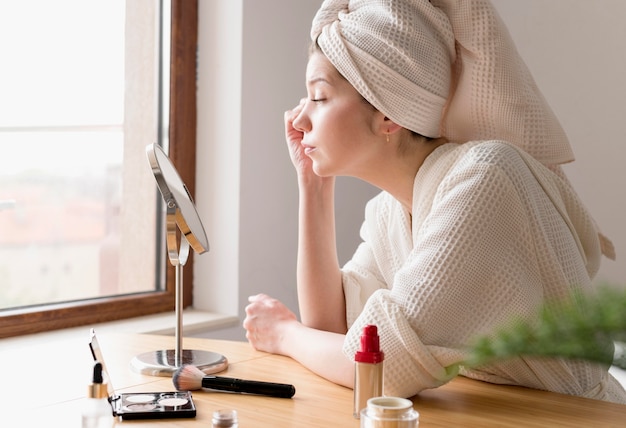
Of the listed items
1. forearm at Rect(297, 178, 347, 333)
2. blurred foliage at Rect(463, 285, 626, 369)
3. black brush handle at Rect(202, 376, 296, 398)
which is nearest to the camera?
blurred foliage at Rect(463, 285, 626, 369)

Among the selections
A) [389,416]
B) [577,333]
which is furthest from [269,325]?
[577,333]

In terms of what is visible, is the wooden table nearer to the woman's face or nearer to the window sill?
the woman's face

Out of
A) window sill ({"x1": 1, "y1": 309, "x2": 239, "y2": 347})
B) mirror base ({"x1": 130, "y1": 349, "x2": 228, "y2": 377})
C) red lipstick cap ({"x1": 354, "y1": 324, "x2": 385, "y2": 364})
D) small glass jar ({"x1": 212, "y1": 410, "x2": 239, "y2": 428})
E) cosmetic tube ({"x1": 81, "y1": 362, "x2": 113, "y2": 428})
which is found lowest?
window sill ({"x1": 1, "y1": 309, "x2": 239, "y2": 347})

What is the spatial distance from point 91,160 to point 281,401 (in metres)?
1.36

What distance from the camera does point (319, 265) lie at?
174 centimetres

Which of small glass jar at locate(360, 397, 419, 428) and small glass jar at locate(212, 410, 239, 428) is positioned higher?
small glass jar at locate(360, 397, 419, 428)

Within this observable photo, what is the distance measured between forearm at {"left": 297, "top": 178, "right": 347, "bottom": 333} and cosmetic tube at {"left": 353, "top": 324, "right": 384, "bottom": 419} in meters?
0.58

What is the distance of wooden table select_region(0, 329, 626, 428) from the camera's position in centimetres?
114

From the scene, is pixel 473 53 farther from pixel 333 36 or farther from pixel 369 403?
pixel 369 403

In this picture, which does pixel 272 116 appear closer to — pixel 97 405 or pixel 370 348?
pixel 370 348

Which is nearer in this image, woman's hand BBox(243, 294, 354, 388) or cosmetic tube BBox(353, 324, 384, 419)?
cosmetic tube BBox(353, 324, 384, 419)

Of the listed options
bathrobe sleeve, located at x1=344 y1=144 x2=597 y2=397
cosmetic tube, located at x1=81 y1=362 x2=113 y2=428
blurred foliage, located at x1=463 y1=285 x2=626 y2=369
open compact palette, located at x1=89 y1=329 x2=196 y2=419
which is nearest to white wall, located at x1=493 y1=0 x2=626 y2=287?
bathrobe sleeve, located at x1=344 y1=144 x2=597 y2=397

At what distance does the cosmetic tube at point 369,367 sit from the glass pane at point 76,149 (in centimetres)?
136

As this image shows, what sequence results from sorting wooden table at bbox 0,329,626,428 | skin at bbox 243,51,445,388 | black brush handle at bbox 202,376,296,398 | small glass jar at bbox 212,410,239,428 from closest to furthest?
small glass jar at bbox 212,410,239,428 → wooden table at bbox 0,329,626,428 → black brush handle at bbox 202,376,296,398 → skin at bbox 243,51,445,388
